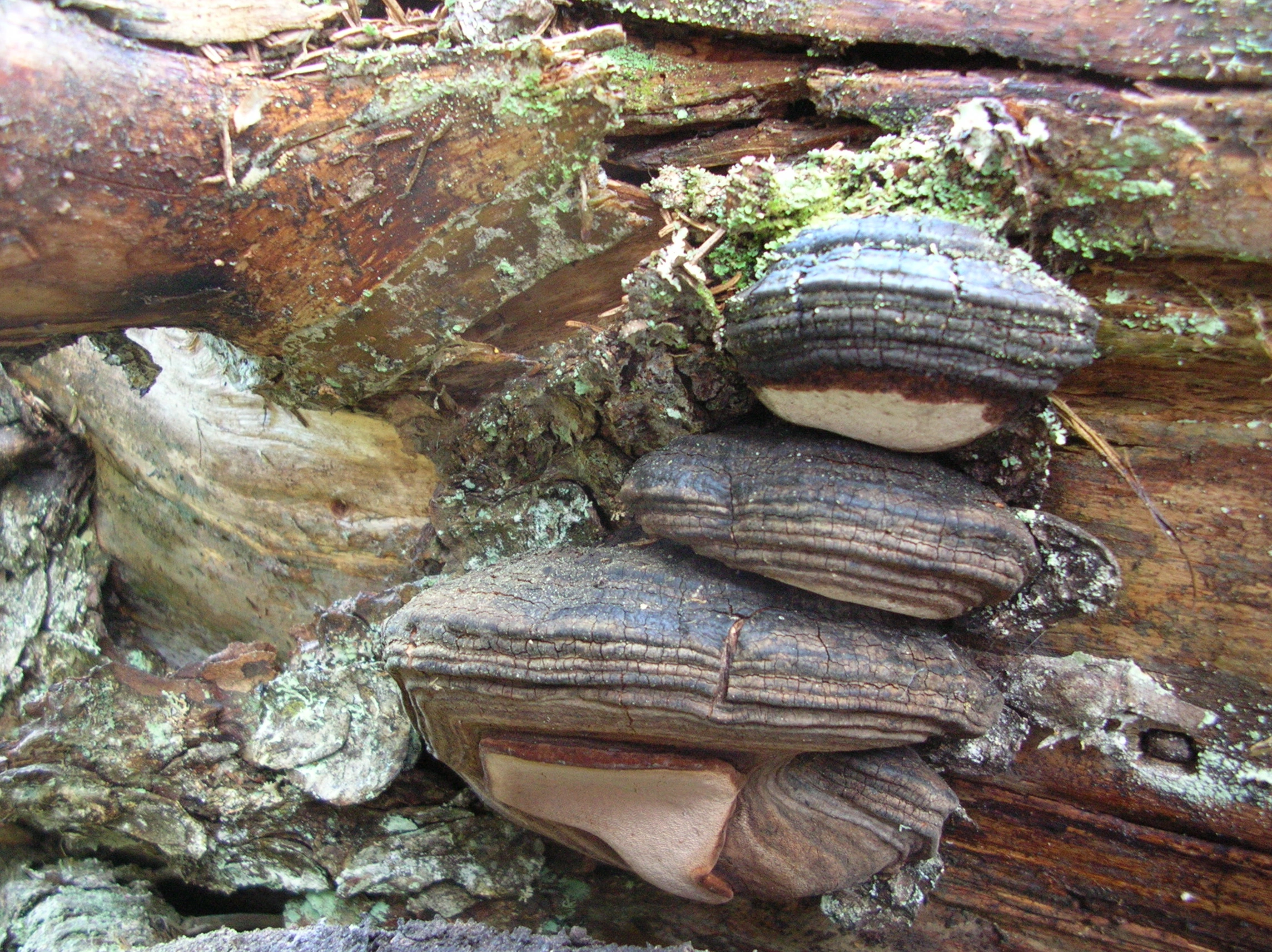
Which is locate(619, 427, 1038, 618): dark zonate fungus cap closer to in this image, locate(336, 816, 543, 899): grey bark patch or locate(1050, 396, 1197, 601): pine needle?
locate(1050, 396, 1197, 601): pine needle

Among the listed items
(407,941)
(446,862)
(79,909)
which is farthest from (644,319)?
(79,909)

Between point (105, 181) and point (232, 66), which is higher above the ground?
point (232, 66)

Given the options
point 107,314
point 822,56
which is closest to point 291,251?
point 107,314

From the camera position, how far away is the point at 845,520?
1.66 meters

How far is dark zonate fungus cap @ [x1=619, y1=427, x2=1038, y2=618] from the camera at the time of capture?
1665 millimetres

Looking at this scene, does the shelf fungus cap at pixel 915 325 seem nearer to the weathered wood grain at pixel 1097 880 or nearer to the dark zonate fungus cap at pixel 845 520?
the dark zonate fungus cap at pixel 845 520

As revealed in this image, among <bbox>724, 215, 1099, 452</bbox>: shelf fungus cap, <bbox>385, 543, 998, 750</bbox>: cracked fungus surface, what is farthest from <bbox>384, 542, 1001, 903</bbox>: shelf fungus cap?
<bbox>724, 215, 1099, 452</bbox>: shelf fungus cap

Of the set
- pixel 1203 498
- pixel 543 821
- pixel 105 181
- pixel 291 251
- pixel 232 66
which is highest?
pixel 232 66

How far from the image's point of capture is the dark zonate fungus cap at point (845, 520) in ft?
5.46

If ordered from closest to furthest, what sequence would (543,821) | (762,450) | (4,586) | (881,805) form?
1. (762,450)
2. (881,805)
3. (543,821)
4. (4,586)

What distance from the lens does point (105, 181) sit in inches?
66.0

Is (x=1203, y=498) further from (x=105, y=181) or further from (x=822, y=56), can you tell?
(x=105, y=181)

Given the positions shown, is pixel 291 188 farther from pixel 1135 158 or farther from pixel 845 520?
pixel 1135 158

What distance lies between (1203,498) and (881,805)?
3.41 ft
